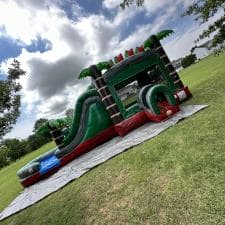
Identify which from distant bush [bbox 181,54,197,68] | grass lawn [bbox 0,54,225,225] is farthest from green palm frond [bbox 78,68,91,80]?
distant bush [bbox 181,54,197,68]

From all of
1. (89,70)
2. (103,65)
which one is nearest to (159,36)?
(103,65)

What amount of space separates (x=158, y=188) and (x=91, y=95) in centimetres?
589

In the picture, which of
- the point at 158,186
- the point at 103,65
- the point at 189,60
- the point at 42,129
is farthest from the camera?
the point at 189,60

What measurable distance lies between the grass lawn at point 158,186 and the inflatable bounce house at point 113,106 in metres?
2.07

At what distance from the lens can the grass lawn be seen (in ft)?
10.8

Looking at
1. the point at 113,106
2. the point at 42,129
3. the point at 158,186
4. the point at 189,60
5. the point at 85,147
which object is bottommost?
the point at 158,186

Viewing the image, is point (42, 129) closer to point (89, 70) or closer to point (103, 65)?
point (89, 70)

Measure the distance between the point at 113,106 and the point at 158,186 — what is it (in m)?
5.16

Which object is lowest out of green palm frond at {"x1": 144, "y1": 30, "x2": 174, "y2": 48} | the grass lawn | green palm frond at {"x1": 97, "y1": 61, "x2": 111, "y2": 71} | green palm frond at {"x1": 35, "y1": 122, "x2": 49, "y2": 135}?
the grass lawn

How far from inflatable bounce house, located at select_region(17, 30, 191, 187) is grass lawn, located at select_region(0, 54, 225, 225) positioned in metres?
2.07

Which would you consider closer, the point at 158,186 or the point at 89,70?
the point at 158,186

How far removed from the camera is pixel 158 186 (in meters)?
4.04

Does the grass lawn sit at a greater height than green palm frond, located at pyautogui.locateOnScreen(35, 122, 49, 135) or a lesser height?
lesser

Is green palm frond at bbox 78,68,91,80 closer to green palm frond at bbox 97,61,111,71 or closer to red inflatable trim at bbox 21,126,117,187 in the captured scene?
green palm frond at bbox 97,61,111,71
